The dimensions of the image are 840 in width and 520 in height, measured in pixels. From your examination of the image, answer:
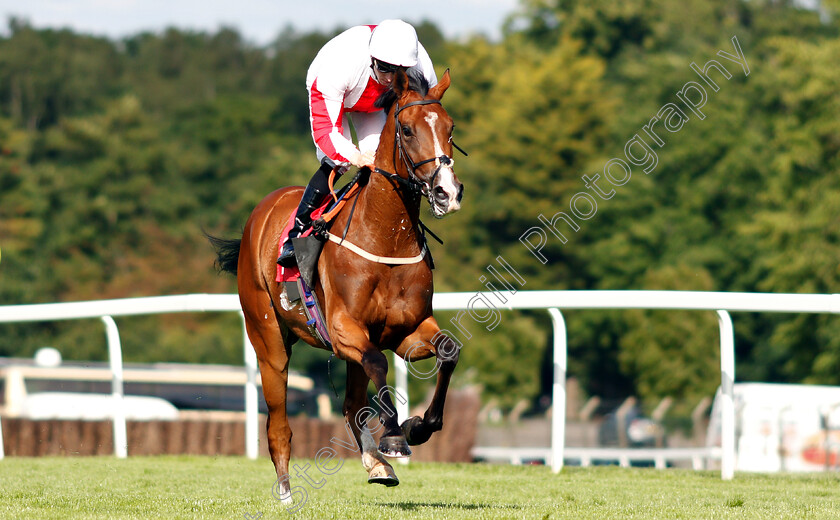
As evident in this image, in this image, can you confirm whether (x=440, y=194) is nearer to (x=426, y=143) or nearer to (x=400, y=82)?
(x=426, y=143)

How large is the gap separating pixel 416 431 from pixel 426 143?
1451mm

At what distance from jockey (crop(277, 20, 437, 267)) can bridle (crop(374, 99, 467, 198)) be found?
12.7 inches

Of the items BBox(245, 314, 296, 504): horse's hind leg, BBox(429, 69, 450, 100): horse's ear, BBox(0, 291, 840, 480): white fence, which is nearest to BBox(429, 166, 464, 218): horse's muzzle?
BBox(429, 69, 450, 100): horse's ear

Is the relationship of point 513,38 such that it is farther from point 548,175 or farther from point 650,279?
point 650,279

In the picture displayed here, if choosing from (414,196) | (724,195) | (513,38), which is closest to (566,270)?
(724,195)

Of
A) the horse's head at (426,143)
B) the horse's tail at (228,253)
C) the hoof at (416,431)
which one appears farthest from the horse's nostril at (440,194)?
the horse's tail at (228,253)

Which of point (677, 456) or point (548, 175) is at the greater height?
point (548, 175)

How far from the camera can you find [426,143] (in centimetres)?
589

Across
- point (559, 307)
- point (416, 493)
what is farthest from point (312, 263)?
point (559, 307)

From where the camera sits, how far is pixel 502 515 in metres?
5.58

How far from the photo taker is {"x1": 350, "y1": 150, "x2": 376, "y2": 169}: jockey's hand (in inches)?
255

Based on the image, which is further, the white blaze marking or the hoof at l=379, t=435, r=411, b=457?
the hoof at l=379, t=435, r=411, b=457

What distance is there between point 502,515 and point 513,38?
59.3m

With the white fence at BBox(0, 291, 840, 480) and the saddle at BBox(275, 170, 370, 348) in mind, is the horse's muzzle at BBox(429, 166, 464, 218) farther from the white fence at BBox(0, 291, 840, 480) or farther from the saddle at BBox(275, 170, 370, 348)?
the white fence at BBox(0, 291, 840, 480)
